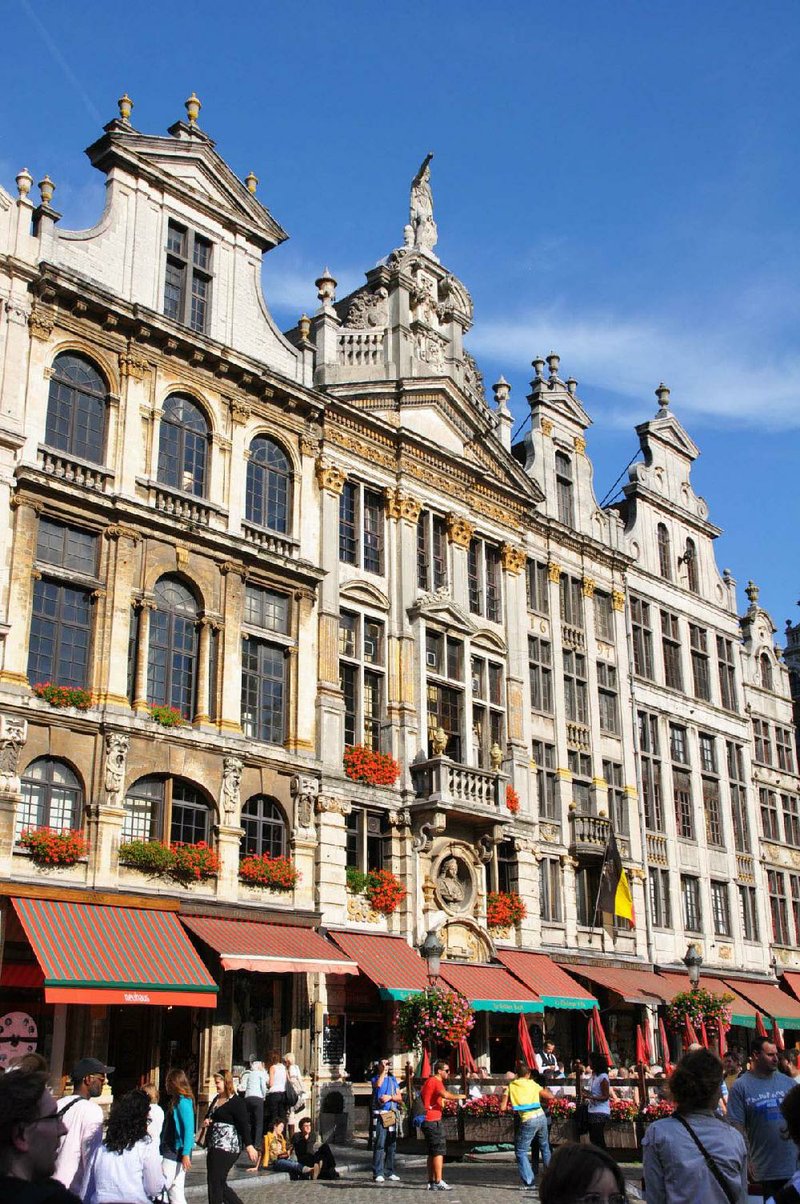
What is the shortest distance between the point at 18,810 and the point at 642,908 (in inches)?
814

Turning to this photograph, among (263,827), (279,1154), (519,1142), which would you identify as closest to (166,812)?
(263,827)

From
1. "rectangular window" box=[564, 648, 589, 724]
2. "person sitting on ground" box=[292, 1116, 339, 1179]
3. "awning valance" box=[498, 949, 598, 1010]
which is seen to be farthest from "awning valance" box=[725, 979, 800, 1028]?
"person sitting on ground" box=[292, 1116, 339, 1179]

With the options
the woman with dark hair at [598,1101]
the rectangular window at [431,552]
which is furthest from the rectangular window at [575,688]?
the woman with dark hair at [598,1101]

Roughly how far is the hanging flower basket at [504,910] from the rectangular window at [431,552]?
7860 millimetres

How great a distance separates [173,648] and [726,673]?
24.9 metres

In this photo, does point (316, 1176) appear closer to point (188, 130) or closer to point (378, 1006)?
point (378, 1006)

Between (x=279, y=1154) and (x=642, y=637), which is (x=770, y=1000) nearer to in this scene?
(x=642, y=637)

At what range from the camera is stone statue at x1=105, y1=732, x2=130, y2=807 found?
23969mm

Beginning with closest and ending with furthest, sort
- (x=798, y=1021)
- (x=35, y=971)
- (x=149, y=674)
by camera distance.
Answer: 1. (x=35, y=971)
2. (x=149, y=674)
3. (x=798, y=1021)

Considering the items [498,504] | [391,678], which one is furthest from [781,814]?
[391,678]

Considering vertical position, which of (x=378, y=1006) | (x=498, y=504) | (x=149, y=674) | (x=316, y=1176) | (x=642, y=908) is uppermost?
(x=498, y=504)

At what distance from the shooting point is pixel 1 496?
23875 millimetres

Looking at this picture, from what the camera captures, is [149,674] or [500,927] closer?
[149,674]

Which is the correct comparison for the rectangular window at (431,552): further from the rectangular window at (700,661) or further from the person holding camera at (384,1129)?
the person holding camera at (384,1129)
